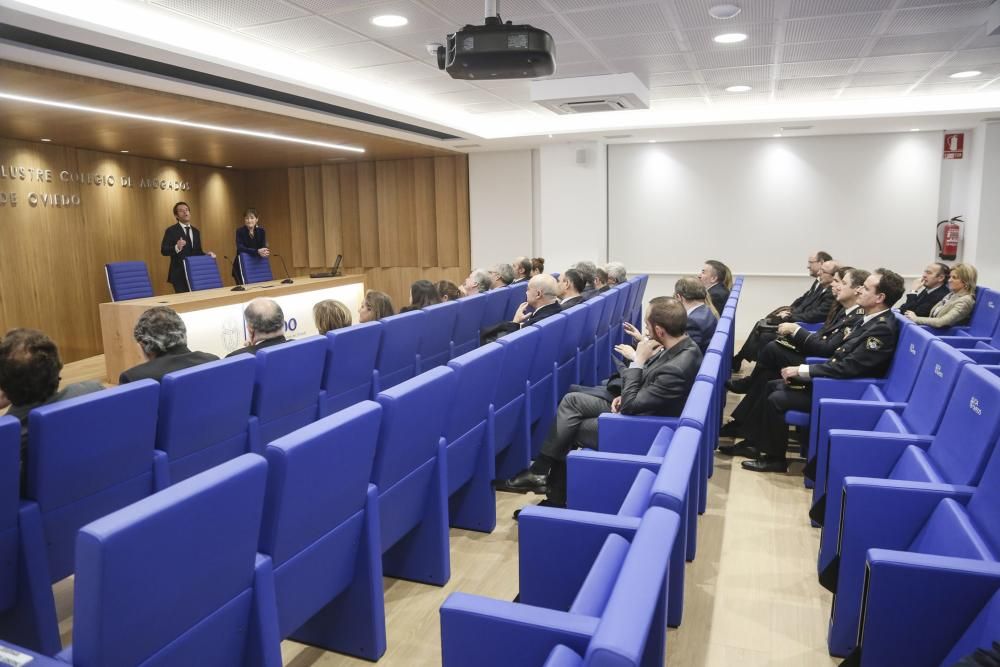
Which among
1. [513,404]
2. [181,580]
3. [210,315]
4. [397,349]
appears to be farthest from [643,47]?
[181,580]

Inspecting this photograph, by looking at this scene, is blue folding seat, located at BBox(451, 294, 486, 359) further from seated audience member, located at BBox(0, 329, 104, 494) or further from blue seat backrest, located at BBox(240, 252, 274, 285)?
blue seat backrest, located at BBox(240, 252, 274, 285)

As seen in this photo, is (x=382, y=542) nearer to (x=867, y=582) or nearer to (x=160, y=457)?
(x=160, y=457)

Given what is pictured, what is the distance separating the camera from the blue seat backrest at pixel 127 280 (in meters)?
8.08

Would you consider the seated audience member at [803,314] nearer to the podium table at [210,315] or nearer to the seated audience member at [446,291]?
the seated audience member at [446,291]

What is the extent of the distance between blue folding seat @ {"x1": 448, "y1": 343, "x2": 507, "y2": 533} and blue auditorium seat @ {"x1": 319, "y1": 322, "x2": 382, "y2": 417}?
0.95 m

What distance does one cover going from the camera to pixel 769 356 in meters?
5.21

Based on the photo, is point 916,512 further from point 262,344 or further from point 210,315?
point 210,315

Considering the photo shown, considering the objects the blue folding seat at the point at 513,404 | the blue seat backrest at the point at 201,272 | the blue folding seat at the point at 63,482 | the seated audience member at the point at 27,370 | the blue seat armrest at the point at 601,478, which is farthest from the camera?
the blue seat backrest at the point at 201,272

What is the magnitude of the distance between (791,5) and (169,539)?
5.08 metres

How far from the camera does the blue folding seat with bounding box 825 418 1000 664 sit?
1771 millimetres

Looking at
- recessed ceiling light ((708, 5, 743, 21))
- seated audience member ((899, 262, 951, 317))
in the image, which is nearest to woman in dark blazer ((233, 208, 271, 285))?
recessed ceiling light ((708, 5, 743, 21))

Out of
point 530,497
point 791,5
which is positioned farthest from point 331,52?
point 530,497

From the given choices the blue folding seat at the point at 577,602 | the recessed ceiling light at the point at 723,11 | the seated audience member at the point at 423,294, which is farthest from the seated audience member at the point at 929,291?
the blue folding seat at the point at 577,602

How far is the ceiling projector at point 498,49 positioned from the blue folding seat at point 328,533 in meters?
2.91
